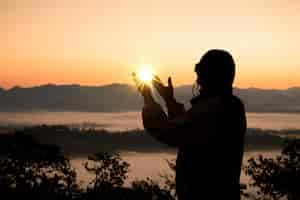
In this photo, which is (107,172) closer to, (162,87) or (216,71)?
(162,87)

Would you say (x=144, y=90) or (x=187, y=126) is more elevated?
(x=144, y=90)

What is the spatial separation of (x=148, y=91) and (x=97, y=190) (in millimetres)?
44902

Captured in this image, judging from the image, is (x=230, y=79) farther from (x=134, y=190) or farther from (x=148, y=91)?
(x=134, y=190)

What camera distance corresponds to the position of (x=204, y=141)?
3.92 m

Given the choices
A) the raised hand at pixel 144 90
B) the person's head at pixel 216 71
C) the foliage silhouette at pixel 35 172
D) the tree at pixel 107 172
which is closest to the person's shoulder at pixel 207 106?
the person's head at pixel 216 71

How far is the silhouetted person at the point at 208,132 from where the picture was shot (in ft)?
12.8

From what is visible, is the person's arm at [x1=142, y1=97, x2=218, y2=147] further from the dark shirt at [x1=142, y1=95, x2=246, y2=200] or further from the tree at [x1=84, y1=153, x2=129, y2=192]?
the tree at [x1=84, y1=153, x2=129, y2=192]

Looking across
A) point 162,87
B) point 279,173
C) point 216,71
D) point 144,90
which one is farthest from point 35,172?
point 216,71

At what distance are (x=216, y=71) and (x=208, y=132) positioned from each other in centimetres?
46

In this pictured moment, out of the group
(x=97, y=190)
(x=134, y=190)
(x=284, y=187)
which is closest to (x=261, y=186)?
(x=284, y=187)

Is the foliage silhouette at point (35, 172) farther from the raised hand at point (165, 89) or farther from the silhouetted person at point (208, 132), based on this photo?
the silhouetted person at point (208, 132)

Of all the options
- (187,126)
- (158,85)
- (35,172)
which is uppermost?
(158,85)

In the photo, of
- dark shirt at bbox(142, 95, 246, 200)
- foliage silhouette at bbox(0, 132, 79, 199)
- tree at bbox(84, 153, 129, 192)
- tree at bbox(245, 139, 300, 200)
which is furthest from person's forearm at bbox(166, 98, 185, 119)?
tree at bbox(84, 153, 129, 192)

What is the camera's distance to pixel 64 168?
47219mm
